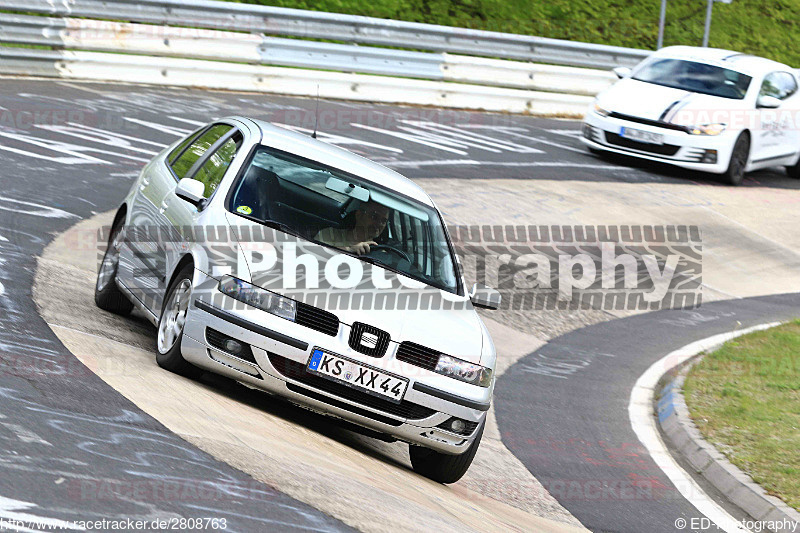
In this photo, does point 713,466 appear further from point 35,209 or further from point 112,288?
point 35,209

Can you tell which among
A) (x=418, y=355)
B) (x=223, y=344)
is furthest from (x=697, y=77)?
(x=223, y=344)

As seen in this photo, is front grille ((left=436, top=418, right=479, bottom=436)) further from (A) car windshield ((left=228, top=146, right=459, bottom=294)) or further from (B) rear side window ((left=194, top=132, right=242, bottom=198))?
(B) rear side window ((left=194, top=132, right=242, bottom=198))

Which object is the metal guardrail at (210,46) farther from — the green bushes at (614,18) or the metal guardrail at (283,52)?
the green bushes at (614,18)

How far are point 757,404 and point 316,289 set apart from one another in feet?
15.3

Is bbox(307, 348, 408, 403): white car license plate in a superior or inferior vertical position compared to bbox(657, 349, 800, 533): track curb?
superior

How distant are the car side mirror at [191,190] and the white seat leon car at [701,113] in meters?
11.8

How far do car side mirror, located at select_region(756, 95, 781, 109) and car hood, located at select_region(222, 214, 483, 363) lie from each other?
1267 centimetres

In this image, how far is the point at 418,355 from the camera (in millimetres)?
6414

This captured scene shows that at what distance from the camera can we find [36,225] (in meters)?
10.4

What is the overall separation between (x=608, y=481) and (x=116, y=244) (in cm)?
380

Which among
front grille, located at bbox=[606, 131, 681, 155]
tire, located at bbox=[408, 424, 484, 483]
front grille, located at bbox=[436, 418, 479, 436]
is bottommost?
tire, located at bbox=[408, 424, 484, 483]

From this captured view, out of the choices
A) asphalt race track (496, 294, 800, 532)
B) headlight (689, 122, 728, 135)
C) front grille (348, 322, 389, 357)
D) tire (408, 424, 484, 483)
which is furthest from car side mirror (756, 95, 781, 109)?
front grille (348, 322, 389, 357)

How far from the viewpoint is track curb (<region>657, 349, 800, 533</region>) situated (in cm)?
727

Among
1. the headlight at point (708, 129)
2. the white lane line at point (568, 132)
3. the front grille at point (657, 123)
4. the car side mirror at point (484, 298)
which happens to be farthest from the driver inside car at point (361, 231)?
the white lane line at point (568, 132)
